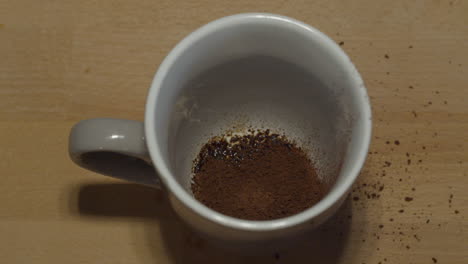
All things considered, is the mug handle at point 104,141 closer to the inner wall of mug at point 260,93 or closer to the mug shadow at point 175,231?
the inner wall of mug at point 260,93

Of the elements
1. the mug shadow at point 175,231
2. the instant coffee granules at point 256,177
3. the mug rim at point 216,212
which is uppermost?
the mug rim at point 216,212

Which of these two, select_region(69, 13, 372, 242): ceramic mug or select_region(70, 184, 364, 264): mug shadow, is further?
select_region(70, 184, 364, 264): mug shadow

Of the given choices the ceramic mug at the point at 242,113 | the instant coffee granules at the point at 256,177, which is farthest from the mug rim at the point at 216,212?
the instant coffee granules at the point at 256,177

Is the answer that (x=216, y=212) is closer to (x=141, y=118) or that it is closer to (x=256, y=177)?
(x=256, y=177)

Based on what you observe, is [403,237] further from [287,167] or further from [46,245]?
[46,245]

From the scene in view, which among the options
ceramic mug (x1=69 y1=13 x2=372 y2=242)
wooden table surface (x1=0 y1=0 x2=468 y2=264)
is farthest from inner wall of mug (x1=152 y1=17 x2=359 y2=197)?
wooden table surface (x1=0 y1=0 x2=468 y2=264)

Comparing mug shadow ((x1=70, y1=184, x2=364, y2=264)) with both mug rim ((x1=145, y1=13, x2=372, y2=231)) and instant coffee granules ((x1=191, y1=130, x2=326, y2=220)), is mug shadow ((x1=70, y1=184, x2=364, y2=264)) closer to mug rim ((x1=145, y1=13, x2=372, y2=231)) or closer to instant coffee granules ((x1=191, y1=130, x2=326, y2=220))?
instant coffee granules ((x1=191, y1=130, x2=326, y2=220))

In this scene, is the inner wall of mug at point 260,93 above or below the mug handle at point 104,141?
above
